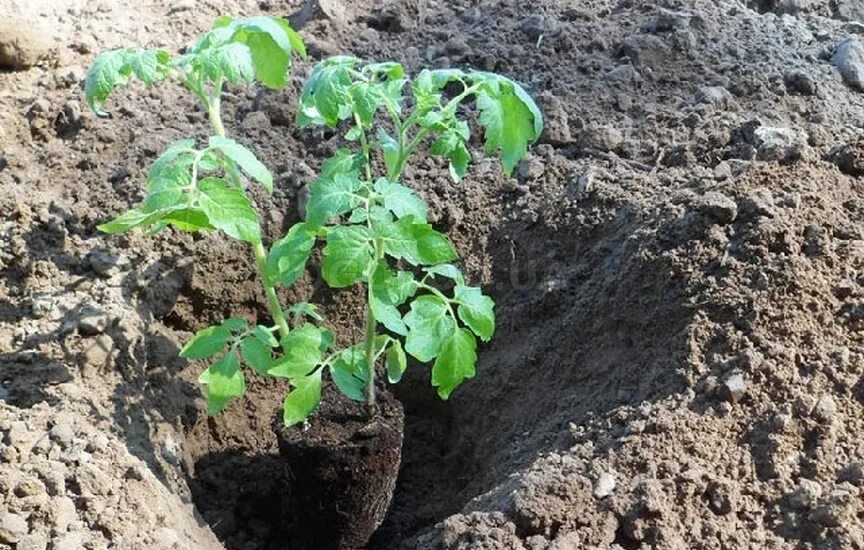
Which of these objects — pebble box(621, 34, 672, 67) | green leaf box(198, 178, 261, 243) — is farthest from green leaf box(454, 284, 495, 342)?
pebble box(621, 34, 672, 67)

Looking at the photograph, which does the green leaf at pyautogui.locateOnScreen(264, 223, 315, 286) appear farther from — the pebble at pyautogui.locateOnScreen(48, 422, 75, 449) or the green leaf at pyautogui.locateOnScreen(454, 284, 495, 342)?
the pebble at pyautogui.locateOnScreen(48, 422, 75, 449)

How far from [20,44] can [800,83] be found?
98.6 inches

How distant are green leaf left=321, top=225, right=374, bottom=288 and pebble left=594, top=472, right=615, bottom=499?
66cm

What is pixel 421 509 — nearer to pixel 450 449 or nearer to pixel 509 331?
pixel 450 449

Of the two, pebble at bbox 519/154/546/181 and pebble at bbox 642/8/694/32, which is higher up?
pebble at bbox 642/8/694/32

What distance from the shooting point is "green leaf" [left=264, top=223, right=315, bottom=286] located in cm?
244

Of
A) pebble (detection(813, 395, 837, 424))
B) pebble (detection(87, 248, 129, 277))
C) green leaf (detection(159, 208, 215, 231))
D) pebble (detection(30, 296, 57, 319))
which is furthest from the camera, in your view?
pebble (detection(87, 248, 129, 277))

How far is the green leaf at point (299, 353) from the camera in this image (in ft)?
8.17

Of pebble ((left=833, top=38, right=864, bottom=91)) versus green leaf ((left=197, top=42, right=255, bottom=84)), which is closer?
green leaf ((left=197, top=42, right=255, bottom=84))

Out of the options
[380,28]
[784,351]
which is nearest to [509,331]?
[784,351]

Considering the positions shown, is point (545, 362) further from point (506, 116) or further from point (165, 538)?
point (165, 538)

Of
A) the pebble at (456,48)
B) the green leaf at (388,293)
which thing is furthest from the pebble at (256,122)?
the green leaf at (388,293)

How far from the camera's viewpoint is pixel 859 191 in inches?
117

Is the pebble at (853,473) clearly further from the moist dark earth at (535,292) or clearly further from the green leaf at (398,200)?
the green leaf at (398,200)
